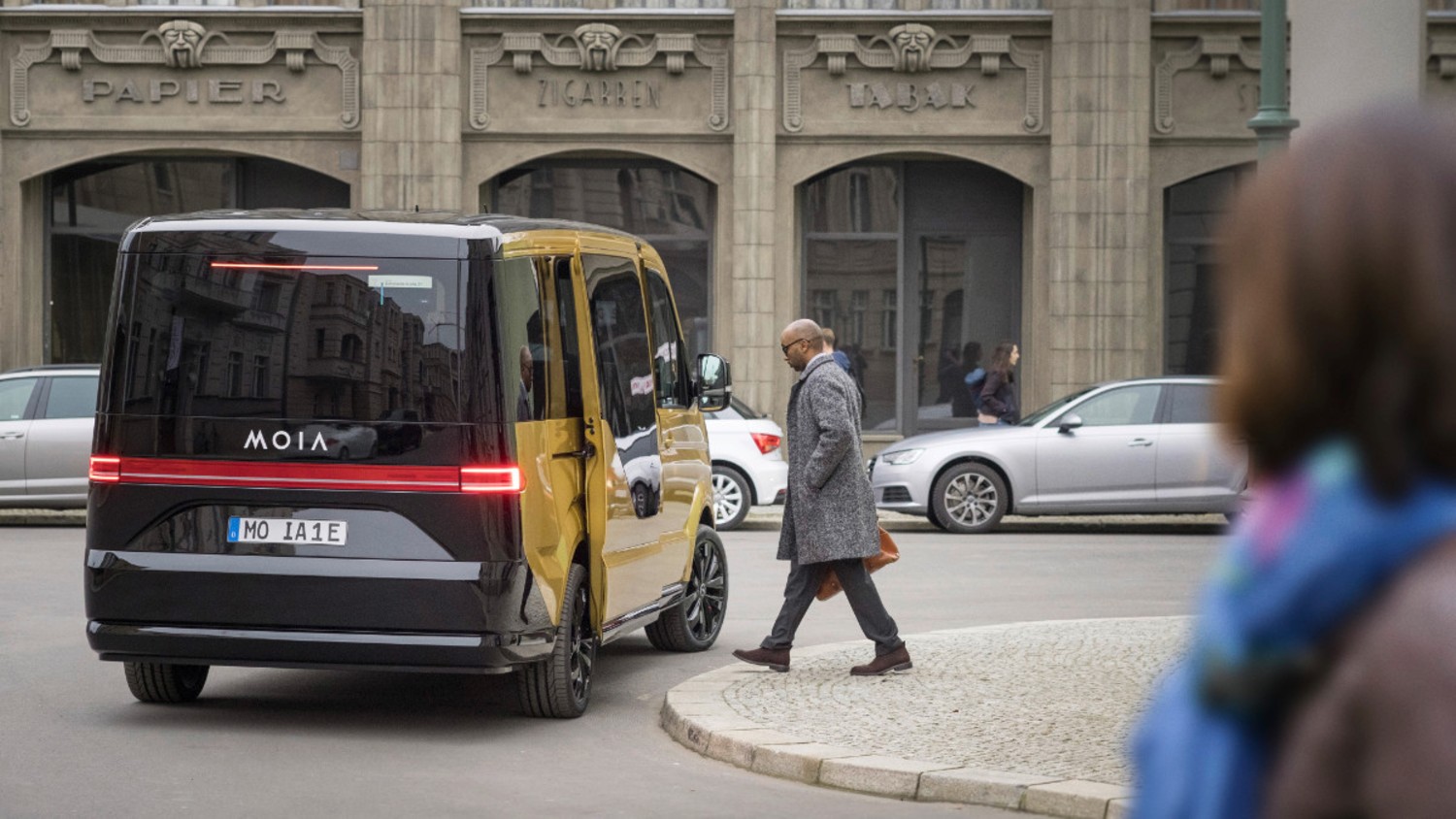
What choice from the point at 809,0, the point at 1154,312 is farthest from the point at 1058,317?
the point at 809,0

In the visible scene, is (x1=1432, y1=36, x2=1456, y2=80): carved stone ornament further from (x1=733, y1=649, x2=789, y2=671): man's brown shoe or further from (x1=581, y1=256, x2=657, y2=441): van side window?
(x1=733, y1=649, x2=789, y2=671): man's brown shoe

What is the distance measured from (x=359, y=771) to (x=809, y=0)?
18538 mm

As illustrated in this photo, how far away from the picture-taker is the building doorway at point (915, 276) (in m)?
25.2

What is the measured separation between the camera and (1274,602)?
4.98 feet

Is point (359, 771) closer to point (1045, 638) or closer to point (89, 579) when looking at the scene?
point (89, 579)

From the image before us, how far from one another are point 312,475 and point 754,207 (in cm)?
1683

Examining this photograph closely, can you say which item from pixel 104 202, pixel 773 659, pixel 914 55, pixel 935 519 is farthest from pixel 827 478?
pixel 104 202

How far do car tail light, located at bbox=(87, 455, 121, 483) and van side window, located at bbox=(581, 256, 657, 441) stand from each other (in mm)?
2088

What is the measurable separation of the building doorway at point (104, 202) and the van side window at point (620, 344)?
53.8 feet

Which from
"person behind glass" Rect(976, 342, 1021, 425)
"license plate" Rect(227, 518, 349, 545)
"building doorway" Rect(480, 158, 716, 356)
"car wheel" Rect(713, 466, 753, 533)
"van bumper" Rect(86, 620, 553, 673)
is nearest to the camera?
"van bumper" Rect(86, 620, 553, 673)

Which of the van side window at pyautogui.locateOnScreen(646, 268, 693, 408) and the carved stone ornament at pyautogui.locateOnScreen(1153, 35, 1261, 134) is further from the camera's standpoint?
the carved stone ornament at pyautogui.locateOnScreen(1153, 35, 1261, 134)

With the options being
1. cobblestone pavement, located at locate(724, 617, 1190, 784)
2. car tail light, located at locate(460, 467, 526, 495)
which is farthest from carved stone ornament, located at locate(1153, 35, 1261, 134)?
car tail light, located at locate(460, 467, 526, 495)

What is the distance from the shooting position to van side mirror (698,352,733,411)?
1045 cm

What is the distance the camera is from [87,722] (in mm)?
8266
